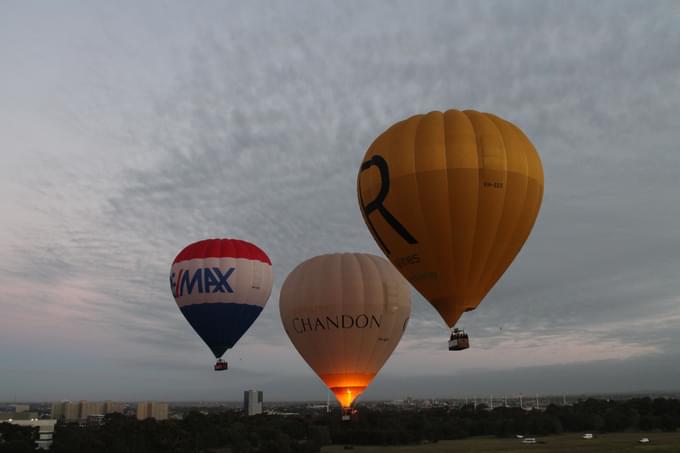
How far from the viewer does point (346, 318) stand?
2541 cm

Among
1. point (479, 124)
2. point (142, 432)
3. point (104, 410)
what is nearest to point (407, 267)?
point (479, 124)

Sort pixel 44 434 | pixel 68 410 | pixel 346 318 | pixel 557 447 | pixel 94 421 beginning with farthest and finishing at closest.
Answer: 1. pixel 68 410
2. pixel 94 421
3. pixel 44 434
4. pixel 557 447
5. pixel 346 318

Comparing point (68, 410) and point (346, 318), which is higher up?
point (346, 318)

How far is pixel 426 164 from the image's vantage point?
56.2 ft

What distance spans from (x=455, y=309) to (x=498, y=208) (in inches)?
123

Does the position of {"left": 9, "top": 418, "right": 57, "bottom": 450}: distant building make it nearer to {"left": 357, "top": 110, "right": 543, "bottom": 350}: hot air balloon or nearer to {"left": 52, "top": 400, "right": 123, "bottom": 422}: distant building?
{"left": 357, "top": 110, "right": 543, "bottom": 350}: hot air balloon

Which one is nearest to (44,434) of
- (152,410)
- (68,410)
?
(152,410)

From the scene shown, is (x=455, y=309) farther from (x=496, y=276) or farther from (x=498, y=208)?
(x=498, y=208)

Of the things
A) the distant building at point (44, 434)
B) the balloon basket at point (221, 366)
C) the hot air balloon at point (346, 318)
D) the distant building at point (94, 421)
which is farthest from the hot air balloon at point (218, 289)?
the distant building at point (94, 421)

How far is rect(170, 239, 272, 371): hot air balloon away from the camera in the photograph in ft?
93.7

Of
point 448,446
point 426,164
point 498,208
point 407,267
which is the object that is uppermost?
point 426,164

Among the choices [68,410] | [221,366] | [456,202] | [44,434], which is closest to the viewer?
[456,202]

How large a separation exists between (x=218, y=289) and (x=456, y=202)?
15210mm

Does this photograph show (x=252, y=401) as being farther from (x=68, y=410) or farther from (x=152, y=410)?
(x=68, y=410)
